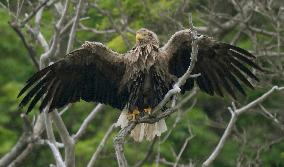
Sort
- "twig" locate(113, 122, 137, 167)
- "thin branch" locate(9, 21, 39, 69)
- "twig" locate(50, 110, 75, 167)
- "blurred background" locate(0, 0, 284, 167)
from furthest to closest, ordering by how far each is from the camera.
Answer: "blurred background" locate(0, 0, 284, 167)
"thin branch" locate(9, 21, 39, 69)
"twig" locate(50, 110, 75, 167)
"twig" locate(113, 122, 137, 167)

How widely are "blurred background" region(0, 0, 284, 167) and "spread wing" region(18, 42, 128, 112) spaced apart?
88 centimetres

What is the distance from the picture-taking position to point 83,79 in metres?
10.8

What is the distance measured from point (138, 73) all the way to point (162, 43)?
3.45 m

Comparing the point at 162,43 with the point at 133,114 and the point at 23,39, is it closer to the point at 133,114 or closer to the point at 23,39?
the point at 23,39

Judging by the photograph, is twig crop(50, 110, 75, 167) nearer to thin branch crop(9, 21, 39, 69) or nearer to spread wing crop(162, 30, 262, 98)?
thin branch crop(9, 21, 39, 69)

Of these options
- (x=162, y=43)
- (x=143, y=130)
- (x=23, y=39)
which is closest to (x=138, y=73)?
(x=143, y=130)

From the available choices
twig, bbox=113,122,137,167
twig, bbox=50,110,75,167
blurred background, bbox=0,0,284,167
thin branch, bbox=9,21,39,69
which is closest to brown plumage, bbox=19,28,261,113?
twig, bbox=50,110,75,167

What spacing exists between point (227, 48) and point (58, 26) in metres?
1.93

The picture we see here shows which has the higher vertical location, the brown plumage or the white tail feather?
the brown plumage

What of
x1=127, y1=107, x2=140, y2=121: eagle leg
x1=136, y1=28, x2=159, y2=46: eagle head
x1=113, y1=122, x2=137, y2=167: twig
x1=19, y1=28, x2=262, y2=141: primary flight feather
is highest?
x1=136, y1=28, x2=159, y2=46: eagle head

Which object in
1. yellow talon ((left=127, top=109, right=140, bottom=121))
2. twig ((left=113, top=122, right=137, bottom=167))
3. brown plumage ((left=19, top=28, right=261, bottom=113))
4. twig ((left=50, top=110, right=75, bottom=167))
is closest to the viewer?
twig ((left=113, top=122, right=137, bottom=167))

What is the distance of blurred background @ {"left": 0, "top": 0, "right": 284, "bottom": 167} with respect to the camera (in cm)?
1273

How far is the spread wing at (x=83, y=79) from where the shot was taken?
1048 centimetres

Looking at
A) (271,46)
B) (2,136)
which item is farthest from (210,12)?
(2,136)
